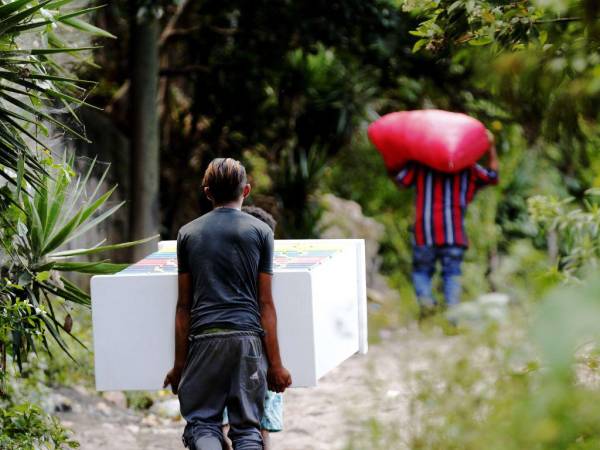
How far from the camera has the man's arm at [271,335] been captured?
3.73m

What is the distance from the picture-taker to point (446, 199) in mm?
8367

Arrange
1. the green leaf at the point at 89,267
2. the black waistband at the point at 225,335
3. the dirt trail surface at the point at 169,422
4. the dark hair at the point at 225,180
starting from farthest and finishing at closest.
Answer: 1. the dirt trail surface at the point at 169,422
2. the green leaf at the point at 89,267
3. the dark hair at the point at 225,180
4. the black waistband at the point at 225,335

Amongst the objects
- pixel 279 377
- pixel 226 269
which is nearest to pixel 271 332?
pixel 279 377

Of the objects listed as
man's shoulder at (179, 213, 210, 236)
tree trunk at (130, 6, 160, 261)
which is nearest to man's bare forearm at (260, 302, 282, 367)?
man's shoulder at (179, 213, 210, 236)

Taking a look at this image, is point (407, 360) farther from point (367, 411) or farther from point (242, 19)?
point (242, 19)

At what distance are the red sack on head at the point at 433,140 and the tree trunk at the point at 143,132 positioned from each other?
187cm

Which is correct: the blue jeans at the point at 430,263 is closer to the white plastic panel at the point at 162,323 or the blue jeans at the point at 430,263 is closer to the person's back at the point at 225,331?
the white plastic panel at the point at 162,323

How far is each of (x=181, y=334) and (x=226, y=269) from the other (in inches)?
10.8

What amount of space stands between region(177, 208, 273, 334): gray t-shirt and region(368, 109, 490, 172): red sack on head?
14.7ft

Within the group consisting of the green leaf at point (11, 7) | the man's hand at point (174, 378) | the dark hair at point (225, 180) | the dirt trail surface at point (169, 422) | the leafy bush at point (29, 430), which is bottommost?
the dirt trail surface at point (169, 422)

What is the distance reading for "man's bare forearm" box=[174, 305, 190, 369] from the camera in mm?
3760

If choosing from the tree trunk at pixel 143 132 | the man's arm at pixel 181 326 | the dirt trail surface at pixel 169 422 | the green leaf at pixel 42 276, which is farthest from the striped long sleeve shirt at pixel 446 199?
the man's arm at pixel 181 326

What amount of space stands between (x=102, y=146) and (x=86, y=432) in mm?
3902

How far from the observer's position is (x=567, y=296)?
44.2 inches
